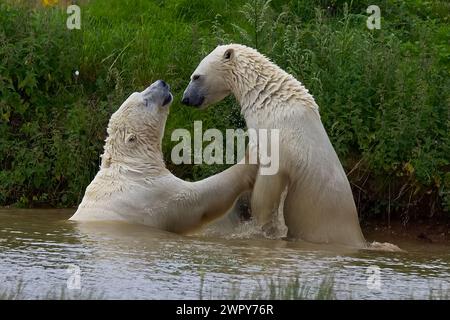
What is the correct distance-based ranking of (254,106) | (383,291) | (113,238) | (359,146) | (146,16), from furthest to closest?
(146,16) < (359,146) < (254,106) < (113,238) < (383,291)

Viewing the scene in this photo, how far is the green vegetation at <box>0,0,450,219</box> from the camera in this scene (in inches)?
462

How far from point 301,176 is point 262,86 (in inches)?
35.6

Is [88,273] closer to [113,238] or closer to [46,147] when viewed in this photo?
[113,238]

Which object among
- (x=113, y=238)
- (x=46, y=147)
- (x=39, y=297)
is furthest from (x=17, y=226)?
(x=39, y=297)

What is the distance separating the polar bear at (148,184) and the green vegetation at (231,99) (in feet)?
5.11

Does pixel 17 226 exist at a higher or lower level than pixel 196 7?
lower

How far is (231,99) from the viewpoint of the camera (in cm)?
1248

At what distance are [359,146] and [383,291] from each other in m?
4.54

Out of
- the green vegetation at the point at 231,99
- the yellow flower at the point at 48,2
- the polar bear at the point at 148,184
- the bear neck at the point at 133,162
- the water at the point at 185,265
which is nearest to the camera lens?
the water at the point at 185,265

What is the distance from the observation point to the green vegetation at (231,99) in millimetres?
11727

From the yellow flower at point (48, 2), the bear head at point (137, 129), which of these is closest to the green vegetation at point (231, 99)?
the yellow flower at point (48, 2)

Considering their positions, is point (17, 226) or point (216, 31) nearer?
point (17, 226)

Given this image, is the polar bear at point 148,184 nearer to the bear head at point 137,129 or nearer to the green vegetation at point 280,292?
the bear head at point 137,129

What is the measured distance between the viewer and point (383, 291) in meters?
7.50
